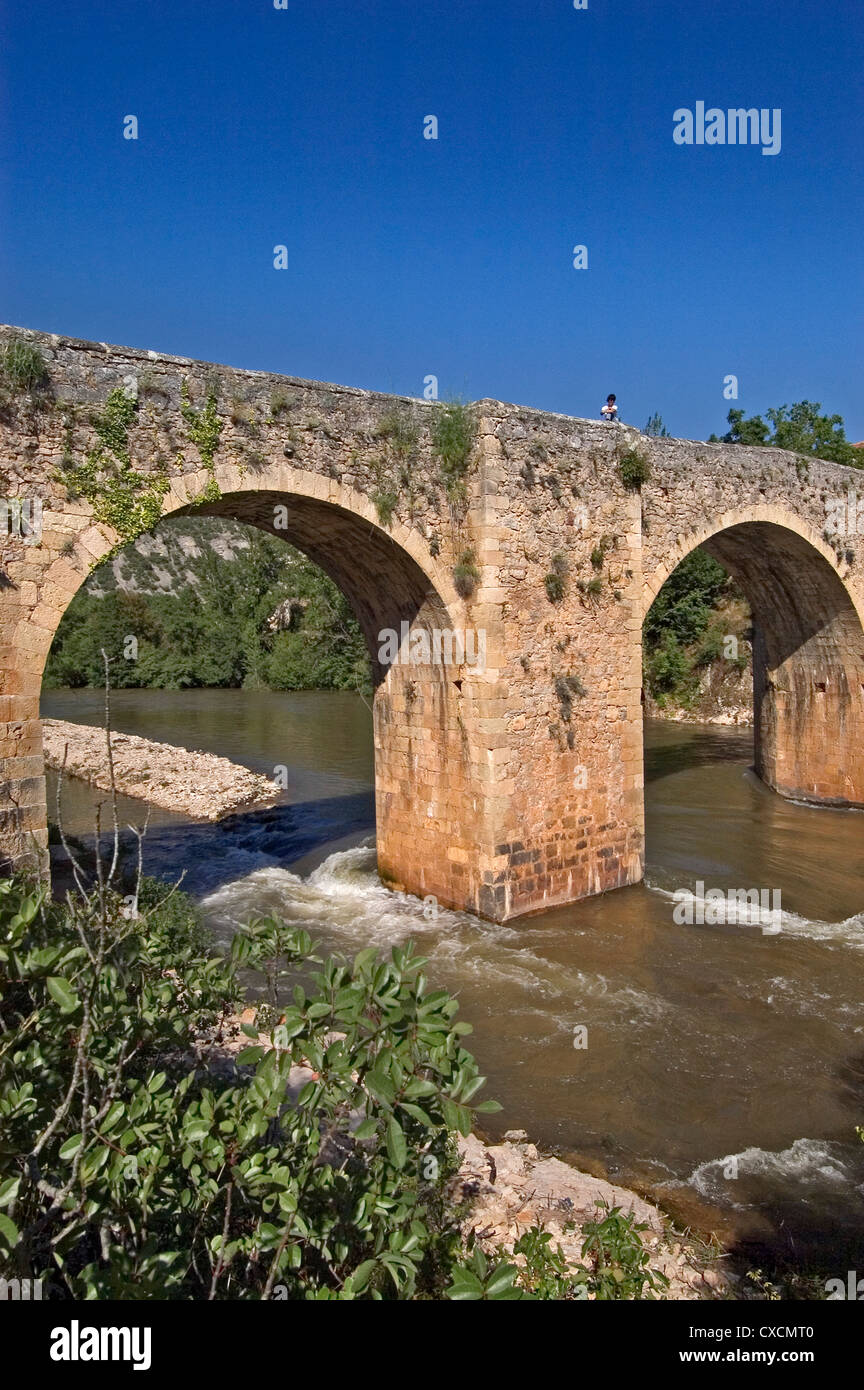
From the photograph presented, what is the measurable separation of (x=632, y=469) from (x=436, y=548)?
2.59 metres

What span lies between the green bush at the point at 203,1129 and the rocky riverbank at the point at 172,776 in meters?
11.4

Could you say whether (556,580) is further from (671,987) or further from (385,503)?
(671,987)

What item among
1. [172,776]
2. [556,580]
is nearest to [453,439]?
[556,580]

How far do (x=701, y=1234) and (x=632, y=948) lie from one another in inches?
162

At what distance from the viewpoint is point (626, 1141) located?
532 cm

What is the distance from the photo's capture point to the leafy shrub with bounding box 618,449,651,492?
9.46 m

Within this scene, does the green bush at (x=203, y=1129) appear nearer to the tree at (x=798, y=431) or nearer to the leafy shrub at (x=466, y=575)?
the leafy shrub at (x=466, y=575)

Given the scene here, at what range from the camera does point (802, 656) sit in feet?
48.6

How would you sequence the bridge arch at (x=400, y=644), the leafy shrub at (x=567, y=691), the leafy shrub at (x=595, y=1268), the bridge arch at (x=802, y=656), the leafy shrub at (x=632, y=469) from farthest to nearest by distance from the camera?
the bridge arch at (x=802, y=656) → the leafy shrub at (x=632, y=469) → the leafy shrub at (x=567, y=691) → the bridge arch at (x=400, y=644) → the leafy shrub at (x=595, y=1268)

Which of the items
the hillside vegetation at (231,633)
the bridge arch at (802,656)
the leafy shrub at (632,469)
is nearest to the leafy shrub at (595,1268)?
the leafy shrub at (632,469)

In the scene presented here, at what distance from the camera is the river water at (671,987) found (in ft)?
16.5

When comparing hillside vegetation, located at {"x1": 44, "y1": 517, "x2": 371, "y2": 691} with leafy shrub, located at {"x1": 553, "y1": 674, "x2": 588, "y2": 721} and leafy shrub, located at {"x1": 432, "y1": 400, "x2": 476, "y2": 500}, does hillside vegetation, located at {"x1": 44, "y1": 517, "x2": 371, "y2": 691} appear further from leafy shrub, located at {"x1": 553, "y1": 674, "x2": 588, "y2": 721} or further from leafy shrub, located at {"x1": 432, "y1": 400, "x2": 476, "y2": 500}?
leafy shrub, located at {"x1": 432, "y1": 400, "x2": 476, "y2": 500}

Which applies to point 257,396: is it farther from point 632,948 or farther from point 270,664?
point 270,664

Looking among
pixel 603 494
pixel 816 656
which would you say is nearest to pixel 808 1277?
pixel 603 494
